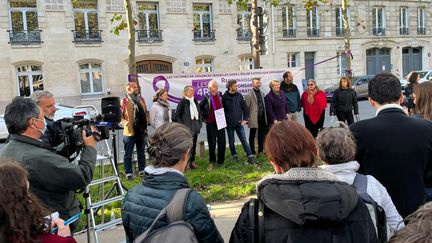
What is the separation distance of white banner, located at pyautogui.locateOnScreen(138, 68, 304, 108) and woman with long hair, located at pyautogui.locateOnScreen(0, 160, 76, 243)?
7.78 m

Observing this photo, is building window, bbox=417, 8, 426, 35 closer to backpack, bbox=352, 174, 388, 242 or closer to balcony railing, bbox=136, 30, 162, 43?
balcony railing, bbox=136, 30, 162, 43

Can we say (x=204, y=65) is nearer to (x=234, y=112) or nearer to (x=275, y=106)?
(x=275, y=106)

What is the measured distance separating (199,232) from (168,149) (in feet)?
1.73

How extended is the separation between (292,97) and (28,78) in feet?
62.3

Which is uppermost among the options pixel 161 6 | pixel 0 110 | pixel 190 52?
pixel 161 6

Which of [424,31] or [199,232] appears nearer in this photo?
[199,232]

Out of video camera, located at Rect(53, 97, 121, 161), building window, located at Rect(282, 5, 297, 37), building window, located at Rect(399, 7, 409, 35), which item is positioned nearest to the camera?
video camera, located at Rect(53, 97, 121, 161)

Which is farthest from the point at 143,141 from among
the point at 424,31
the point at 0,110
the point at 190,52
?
the point at 424,31

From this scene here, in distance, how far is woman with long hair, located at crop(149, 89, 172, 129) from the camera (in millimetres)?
8359

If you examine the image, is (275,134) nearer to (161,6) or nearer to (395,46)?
(161,6)

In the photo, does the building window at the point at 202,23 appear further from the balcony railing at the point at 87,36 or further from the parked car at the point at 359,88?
the parked car at the point at 359,88

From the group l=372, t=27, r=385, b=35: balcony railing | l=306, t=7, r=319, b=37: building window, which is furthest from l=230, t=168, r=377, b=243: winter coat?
l=372, t=27, r=385, b=35: balcony railing

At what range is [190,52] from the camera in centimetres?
2808

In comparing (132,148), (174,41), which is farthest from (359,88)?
(132,148)
